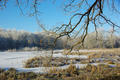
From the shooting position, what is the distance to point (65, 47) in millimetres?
3896

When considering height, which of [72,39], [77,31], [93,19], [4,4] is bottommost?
[72,39]

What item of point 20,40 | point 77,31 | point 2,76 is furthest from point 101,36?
point 20,40

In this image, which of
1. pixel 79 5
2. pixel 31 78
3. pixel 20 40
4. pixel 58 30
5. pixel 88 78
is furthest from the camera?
pixel 20 40

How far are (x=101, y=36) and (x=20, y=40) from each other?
26189 millimetres

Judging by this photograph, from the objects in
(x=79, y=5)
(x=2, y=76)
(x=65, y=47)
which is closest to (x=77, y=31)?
(x=65, y=47)

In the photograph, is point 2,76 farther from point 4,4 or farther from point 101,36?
point 101,36

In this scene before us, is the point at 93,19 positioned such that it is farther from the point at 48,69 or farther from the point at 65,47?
the point at 48,69

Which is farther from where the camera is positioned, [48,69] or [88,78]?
[48,69]

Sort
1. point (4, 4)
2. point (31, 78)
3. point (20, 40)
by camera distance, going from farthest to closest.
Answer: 1. point (20, 40)
2. point (31, 78)
3. point (4, 4)

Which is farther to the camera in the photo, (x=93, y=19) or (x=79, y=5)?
(x=79, y=5)

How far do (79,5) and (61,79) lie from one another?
2.95 m

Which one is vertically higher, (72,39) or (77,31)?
(77,31)

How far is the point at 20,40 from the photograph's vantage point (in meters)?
28.3

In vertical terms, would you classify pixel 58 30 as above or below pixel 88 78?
above
